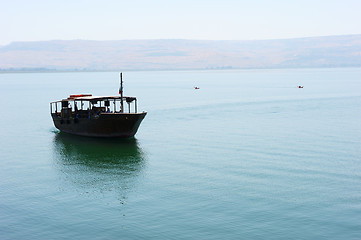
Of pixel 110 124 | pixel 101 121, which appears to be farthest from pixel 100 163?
pixel 101 121

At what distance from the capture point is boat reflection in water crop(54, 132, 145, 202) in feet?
113

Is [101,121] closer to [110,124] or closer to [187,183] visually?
[110,124]

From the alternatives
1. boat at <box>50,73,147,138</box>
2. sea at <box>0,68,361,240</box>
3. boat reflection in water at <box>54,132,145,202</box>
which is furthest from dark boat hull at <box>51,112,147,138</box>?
sea at <box>0,68,361,240</box>

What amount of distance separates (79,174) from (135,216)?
12.5 metres

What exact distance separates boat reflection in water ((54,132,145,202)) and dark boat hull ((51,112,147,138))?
85 cm

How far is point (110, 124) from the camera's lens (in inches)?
2099

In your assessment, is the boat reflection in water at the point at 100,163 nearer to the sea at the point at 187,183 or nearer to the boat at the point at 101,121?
the sea at the point at 187,183

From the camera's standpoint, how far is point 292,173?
3641 cm

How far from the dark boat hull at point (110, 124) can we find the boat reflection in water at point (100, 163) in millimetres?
847

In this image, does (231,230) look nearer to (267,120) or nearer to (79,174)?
(79,174)

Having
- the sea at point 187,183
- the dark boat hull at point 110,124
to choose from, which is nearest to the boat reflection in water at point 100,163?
the sea at point 187,183

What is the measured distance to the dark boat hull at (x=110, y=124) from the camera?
52.5 m

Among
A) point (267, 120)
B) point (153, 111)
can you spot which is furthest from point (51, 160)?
point (153, 111)

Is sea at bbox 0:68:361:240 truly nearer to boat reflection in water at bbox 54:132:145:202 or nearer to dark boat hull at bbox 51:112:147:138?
boat reflection in water at bbox 54:132:145:202
